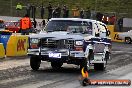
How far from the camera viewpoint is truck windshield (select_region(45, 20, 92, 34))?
641 inches

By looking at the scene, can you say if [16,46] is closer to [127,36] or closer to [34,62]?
[34,62]

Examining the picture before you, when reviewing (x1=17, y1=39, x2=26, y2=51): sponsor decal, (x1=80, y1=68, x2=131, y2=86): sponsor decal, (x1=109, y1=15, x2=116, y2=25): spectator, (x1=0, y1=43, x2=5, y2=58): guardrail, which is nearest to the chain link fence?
(x1=109, y1=15, x2=116, y2=25): spectator

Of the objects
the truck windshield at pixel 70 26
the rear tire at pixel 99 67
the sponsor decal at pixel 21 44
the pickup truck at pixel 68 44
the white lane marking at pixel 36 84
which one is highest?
the truck windshield at pixel 70 26

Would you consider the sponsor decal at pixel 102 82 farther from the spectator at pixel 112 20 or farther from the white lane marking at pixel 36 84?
the spectator at pixel 112 20

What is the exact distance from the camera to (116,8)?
5462 cm

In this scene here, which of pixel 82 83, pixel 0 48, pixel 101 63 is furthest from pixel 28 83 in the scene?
pixel 0 48

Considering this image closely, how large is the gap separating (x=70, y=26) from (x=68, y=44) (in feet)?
4.50

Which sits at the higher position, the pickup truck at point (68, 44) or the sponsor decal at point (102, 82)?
the pickup truck at point (68, 44)

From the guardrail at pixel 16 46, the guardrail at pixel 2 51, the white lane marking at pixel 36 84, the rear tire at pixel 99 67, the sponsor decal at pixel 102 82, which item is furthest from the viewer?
the guardrail at pixel 16 46

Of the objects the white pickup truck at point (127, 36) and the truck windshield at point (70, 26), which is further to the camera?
the white pickup truck at point (127, 36)

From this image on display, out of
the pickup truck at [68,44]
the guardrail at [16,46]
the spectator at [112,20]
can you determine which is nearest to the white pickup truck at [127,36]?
the spectator at [112,20]

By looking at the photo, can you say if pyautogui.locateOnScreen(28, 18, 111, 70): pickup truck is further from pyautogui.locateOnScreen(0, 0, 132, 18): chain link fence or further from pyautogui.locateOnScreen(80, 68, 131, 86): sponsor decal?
pyautogui.locateOnScreen(0, 0, 132, 18): chain link fence

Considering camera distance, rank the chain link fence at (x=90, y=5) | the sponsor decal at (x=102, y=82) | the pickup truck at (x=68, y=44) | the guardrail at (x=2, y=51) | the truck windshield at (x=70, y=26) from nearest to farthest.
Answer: the sponsor decal at (x=102, y=82) → the pickup truck at (x=68, y=44) → the truck windshield at (x=70, y=26) → the guardrail at (x=2, y=51) → the chain link fence at (x=90, y=5)

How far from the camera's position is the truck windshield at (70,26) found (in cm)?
1628
